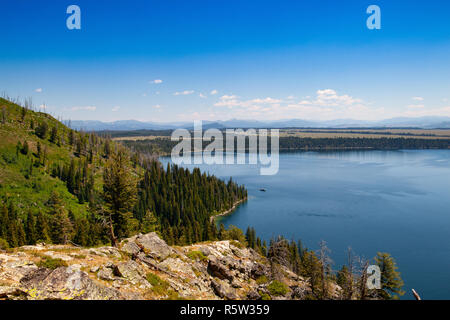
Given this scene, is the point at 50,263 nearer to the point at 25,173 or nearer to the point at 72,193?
the point at 72,193

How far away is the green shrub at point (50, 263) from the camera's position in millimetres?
14312

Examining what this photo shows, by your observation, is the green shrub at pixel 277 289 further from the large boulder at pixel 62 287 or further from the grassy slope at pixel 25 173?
the grassy slope at pixel 25 173

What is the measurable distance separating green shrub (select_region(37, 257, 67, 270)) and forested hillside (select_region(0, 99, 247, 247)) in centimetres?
1665

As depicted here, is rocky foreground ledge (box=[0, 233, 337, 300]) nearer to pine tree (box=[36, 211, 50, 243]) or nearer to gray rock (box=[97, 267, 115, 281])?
gray rock (box=[97, 267, 115, 281])

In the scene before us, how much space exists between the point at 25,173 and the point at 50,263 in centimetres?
9488

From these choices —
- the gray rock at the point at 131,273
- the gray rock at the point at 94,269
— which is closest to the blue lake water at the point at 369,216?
the gray rock at the point at 131,273

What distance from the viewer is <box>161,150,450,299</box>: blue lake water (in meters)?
58.7

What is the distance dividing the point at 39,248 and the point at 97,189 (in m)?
90.3

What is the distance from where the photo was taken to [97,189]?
331 feet

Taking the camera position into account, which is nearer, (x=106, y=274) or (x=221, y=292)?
(x=106, y=274)

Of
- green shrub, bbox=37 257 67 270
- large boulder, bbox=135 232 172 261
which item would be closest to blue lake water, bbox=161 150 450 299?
large boulder, bbox=135 232 172 261

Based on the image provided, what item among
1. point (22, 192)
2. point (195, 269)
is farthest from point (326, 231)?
point (22, 192)

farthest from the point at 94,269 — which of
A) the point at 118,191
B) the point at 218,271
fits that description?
the point at 118,191

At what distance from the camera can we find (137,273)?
16734 mm
